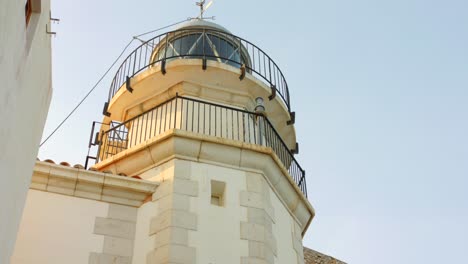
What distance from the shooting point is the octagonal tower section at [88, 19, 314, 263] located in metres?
7.40

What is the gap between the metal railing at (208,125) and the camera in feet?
30.5

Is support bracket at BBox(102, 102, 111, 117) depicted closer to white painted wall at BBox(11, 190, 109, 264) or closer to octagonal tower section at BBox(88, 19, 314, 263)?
octagonal tower section at BBox(88, 19, 314, 263)

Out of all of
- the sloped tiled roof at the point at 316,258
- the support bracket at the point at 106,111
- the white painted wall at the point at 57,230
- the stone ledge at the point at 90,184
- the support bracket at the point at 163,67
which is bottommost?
the white painted wall at the point at 57,230

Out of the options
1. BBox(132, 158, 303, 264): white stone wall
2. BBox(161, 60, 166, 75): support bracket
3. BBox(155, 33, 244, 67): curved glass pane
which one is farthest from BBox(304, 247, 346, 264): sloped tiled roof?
BBox(161, 60, 166, 75): support bracket

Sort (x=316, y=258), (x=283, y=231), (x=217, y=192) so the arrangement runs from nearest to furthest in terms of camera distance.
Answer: (x=217, y=192), (x=283, y=231), (x=316, y=258)

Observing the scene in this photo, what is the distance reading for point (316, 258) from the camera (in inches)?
552

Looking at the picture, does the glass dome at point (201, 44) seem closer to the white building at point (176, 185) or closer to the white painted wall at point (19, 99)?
the white building at point (176, 185)

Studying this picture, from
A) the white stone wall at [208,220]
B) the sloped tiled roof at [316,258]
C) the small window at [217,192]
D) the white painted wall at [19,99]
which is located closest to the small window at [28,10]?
the white painted wall at [19,99]

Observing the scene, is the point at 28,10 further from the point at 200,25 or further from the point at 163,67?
the point at 200,25

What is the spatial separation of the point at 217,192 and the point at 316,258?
6683mm

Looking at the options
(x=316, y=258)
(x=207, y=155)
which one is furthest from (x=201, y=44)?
(x=316, y=258)

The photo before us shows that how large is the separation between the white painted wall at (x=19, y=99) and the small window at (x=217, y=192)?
2681 mm

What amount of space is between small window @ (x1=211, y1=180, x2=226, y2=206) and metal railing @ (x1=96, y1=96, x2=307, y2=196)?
1.32 metres

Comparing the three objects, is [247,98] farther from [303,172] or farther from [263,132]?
[303,172]
